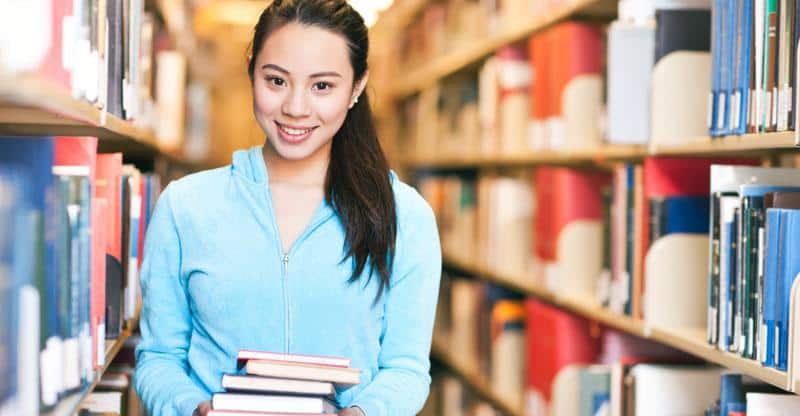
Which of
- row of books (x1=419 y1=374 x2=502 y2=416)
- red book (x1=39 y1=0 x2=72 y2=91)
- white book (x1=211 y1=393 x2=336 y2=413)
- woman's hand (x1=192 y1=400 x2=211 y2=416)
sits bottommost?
row of books (x1=419 y1=374 x2=502 y2=416)

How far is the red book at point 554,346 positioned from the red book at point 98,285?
1.62 meters

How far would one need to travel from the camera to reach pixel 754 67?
195 cm

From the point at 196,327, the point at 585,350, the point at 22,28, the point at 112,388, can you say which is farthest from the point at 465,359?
the point at 22,28

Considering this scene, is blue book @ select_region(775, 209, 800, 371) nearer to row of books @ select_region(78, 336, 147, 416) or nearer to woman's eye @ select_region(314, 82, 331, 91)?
woman's eye @ select_region(314, 82, 331, 91)

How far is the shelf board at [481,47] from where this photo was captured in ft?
9.55

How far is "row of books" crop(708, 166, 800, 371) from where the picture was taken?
1.76 m

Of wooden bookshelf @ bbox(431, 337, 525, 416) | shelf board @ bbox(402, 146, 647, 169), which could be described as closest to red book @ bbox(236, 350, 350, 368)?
shelf board @ bbox(402, 146, 647, 169)

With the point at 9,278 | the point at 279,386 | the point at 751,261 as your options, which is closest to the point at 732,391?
the point at 751,261

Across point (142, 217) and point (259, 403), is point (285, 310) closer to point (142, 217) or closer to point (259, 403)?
point (259, 403)

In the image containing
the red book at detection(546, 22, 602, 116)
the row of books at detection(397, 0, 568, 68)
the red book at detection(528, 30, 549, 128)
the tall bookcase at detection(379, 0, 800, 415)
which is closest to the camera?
the tall bookcase at detection(379, 0, 800, 415)

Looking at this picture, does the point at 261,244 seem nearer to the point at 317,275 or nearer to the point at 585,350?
the point at 317,275

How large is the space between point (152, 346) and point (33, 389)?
50cm

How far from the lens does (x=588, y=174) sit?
313 centimetres

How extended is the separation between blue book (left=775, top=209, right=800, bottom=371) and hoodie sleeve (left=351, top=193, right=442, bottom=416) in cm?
58
